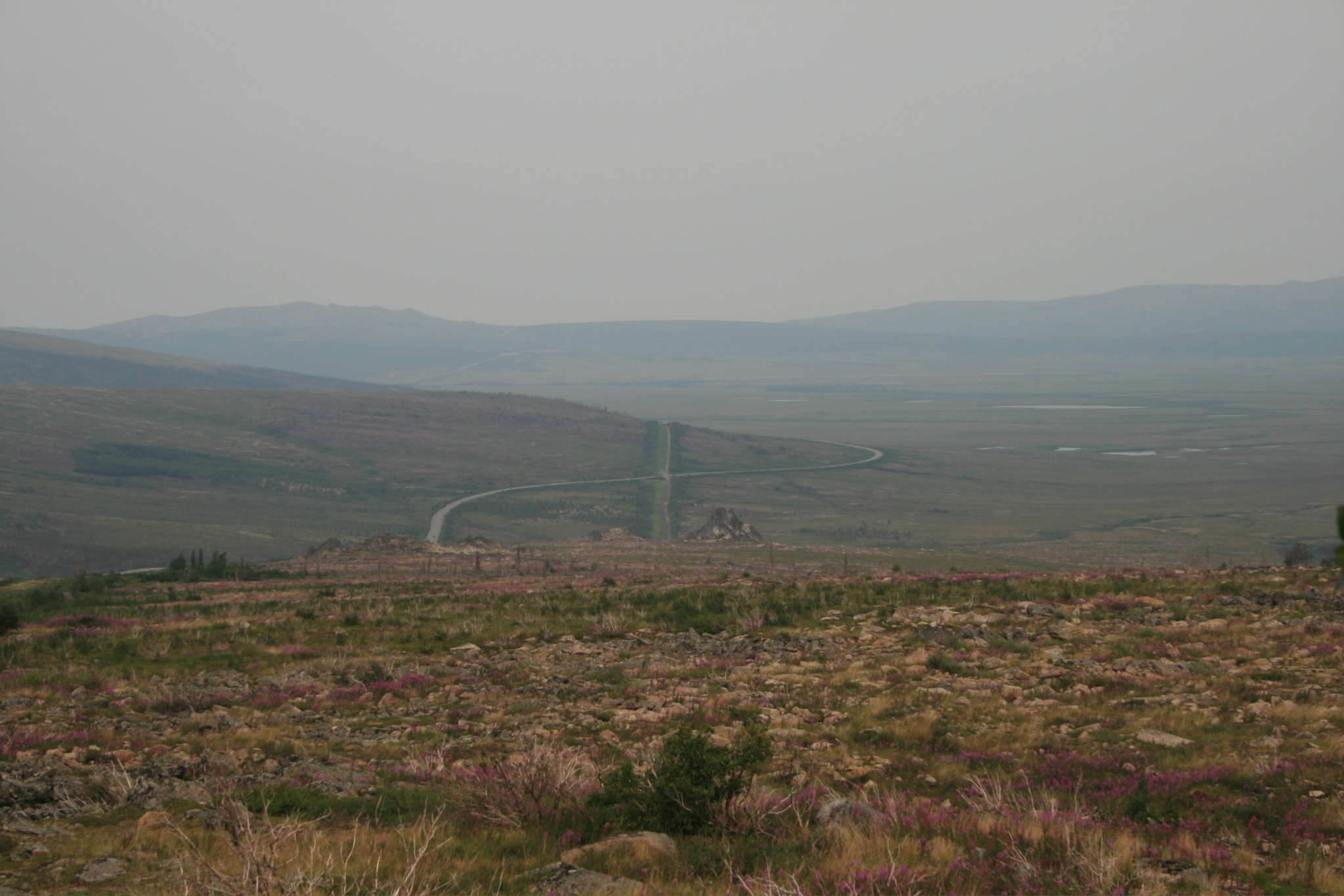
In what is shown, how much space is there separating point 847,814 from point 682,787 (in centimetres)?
153

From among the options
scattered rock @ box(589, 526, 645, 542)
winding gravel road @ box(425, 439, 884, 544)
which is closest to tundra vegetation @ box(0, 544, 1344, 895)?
scattered rock @ box(589, 526, 645, 542)

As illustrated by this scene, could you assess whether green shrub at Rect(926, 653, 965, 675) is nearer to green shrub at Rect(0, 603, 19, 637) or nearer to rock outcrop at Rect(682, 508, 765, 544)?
green shrub at Rect(0, 603, 19, 637)

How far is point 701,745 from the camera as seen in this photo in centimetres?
829

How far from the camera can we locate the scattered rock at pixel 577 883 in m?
6.28

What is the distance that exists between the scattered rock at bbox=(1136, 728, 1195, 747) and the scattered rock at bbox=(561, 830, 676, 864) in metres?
6.52

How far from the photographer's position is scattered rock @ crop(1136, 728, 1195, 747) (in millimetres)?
10188

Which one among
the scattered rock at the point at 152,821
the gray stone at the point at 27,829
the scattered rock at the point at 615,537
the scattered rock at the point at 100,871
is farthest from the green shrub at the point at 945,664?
the scattered rock at the point at 615,537

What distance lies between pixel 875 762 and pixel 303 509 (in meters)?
96.5

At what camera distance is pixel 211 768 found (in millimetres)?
8391

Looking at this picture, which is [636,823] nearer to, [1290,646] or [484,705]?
[484,705]

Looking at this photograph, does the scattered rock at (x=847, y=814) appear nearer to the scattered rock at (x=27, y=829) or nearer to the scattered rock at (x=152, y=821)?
the scattered rock at (x=152, y=821)

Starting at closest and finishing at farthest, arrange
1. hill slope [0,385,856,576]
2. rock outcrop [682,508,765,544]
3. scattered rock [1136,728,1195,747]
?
scattered rock [1136,728,1195,747]
rock outcrop [682,508,765,544]
hill slope [0,385,856,576]

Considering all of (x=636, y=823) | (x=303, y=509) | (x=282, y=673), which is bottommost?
(x=303, y=509)

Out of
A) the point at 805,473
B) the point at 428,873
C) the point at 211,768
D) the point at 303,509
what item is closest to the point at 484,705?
the point at 211,768
